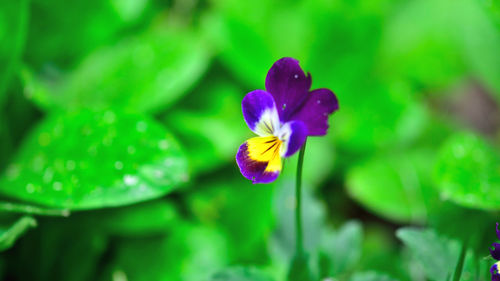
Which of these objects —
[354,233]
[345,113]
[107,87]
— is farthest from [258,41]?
[354,233]

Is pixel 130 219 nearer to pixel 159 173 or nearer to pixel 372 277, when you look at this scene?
pixel 159 173

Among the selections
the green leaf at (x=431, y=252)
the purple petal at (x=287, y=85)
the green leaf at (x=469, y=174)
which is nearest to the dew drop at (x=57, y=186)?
the purple petal at (x=287, y=85)

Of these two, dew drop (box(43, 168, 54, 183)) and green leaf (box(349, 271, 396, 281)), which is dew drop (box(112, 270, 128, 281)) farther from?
green leaf (box(349, 271, 396, 281))

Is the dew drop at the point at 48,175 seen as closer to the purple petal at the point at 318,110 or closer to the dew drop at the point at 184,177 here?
the dew drop at the point at 184,177

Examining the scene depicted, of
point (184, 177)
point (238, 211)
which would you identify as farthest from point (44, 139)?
point (238, 211)

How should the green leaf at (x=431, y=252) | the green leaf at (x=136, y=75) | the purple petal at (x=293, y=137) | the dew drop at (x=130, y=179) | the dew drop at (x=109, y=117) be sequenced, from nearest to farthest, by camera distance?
the purple petal at (x=293, y=137)
the green leaf at (x=431, y=252)
the dew drop at (x=130, y=179)
the dew drop at (x=109, y=117)
the green leaf at (x=136, y=75)

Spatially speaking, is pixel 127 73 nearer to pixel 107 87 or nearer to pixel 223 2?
pixel 107 87

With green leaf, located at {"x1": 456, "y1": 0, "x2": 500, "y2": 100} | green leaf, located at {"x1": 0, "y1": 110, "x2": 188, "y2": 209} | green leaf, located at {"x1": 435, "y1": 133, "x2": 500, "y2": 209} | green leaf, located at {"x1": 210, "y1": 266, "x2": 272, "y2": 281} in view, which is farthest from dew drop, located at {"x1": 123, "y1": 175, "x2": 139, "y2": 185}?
green leaf, located at {"x1": 456, "y1": 0, "x2": 500, "y2": 100}
